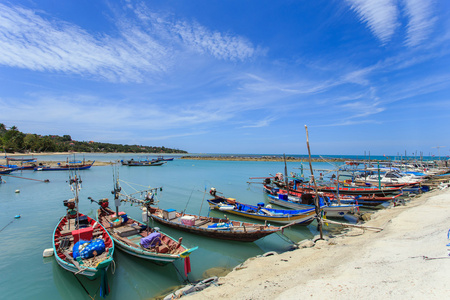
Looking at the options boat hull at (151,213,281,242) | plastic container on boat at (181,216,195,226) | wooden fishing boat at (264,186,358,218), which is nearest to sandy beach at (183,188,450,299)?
boat hull at (151,213,281,242)

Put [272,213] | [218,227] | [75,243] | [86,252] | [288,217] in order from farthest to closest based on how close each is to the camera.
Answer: [272,213], [288,217], [218,227], [75,243], [86,252]

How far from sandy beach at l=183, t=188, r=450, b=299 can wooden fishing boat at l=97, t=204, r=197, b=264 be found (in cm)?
258

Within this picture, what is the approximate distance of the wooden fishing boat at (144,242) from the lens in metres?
10.0

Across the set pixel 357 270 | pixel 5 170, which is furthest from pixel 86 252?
pixel 5 170

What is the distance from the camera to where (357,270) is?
7484 mm

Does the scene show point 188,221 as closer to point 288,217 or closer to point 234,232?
point 234,232

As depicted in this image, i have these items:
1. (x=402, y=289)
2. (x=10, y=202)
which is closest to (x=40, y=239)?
(x=10, y=202)

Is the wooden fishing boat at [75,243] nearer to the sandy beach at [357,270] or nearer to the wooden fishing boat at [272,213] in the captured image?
the sandy beach at [357,270]

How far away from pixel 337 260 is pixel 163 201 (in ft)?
64.7

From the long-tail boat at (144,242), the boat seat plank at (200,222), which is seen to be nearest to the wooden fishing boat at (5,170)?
the long-tail boat at (144,242)

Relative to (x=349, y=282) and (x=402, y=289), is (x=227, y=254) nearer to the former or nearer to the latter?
(x=349, y=282)

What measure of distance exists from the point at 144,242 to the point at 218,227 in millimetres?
4977

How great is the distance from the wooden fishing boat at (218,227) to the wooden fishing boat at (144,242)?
2.24m

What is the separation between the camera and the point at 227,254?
12609 millimetres
